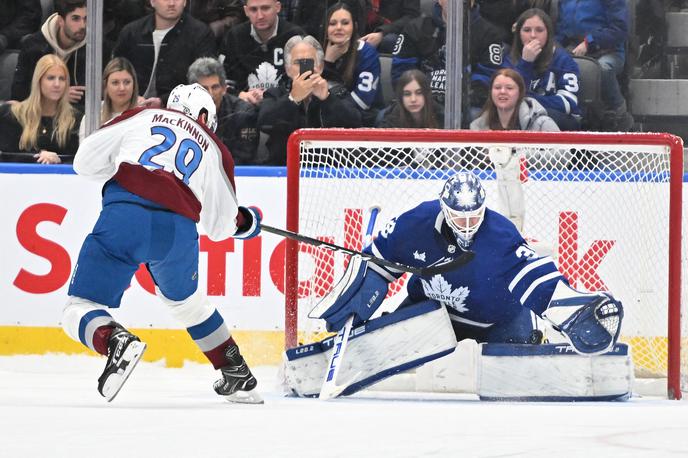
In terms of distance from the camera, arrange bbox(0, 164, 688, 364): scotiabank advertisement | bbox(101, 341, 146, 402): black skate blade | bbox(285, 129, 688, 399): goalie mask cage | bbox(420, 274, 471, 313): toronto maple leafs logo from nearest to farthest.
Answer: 1. bbox(101, 341, 146, 402): black skate blade
2. bbox(420, 274, 471, 313): toronto maple leafs logo
3. bbox(285, 129, 688, 399): goalie mask cage
4. bbox(0, 164, 688, 364): scotiabank advertisement

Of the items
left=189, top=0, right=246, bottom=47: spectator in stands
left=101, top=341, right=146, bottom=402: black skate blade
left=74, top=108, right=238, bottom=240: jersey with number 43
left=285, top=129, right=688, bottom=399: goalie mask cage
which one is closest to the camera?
left=101, top=341, right=146, bottom=402: black skate blade

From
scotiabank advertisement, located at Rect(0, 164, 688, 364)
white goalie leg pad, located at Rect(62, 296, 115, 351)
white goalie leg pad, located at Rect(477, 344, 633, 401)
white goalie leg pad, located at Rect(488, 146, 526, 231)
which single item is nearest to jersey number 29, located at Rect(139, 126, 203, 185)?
white goalie leg pad, located at Rect(62, 296, 115, 351)

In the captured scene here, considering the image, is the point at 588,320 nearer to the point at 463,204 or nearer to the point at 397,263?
the point at 463,204

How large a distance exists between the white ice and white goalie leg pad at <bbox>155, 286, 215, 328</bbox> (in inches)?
9.7

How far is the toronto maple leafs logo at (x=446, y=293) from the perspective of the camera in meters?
4.21

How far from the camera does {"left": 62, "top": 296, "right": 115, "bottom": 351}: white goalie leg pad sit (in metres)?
3.62

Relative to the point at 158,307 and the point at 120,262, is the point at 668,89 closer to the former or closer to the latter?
the point at 158,307

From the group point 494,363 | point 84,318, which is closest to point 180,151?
point 84,318

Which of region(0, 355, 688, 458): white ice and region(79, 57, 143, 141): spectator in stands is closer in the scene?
region(0, 355, 688, 458): white ice

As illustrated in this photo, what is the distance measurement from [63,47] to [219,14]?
66cm

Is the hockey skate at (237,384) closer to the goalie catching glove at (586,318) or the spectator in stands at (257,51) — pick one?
the goalie catching glove at (586,318)

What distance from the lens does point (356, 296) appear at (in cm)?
421

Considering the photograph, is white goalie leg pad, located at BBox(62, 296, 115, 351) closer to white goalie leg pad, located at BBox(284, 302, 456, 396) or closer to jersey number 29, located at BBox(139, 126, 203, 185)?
jersey number 29, located at BBox(139, 126, 203, 185)

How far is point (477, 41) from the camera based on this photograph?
5234 millimetres
